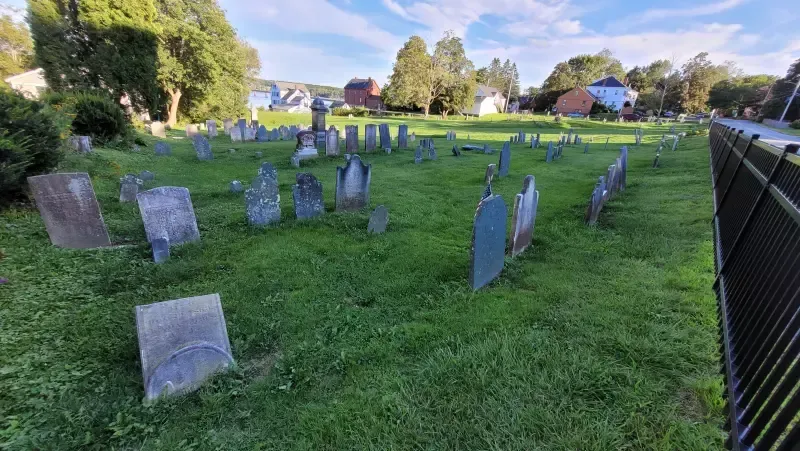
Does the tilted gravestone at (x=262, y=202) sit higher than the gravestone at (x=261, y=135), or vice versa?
the tilted gravestone at (x=262, y=202)

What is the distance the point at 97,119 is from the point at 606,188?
54.4 feet

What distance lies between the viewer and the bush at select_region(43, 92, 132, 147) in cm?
1232

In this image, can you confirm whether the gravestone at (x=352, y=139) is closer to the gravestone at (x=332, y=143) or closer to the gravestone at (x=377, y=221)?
the gravestone at (x=332, y=143)

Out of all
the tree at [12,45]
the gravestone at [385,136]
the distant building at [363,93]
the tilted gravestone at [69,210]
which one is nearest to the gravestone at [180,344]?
the tilted gravestone at [69,210]

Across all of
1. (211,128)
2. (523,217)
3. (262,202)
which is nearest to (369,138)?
(211,128)

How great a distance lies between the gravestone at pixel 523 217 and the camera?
14.9 feet

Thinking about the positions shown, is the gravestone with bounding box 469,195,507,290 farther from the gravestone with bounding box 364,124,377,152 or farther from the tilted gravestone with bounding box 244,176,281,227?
the gravestone with bounding box 364,124,377,152

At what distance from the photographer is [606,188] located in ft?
23.0

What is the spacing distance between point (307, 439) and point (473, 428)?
1.05m

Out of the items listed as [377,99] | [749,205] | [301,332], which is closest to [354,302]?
[301,332]

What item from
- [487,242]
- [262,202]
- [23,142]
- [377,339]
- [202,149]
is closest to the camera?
[377,339]

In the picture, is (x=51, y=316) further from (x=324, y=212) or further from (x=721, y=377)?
(x=721, y=377)

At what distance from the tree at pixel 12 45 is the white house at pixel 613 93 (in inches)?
3145

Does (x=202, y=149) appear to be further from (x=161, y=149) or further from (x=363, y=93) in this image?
(x=363, y=93)
